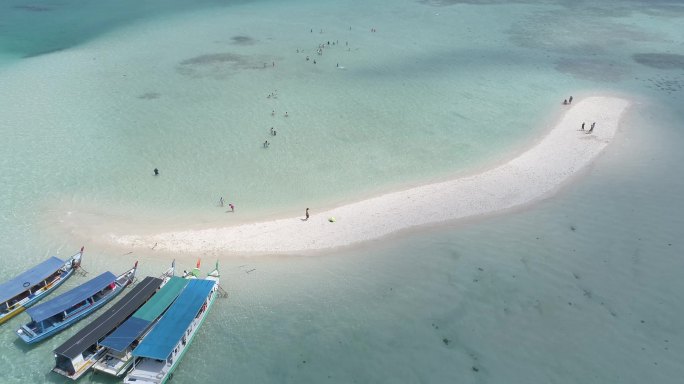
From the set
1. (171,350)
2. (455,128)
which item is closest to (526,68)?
(455,128)

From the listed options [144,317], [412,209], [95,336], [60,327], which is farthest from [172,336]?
[412,209]

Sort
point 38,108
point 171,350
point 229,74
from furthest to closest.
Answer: point 229,74
point 38,108
point 171,350

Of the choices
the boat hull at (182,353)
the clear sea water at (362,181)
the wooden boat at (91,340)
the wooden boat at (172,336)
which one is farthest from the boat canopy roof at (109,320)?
the boat hull at (182,353)

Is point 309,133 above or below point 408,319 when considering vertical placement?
above

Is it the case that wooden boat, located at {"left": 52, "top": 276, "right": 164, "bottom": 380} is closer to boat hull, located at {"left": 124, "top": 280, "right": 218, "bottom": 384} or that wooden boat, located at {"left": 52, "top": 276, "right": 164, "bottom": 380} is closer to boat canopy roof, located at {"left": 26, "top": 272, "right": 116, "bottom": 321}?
boat canopy roof, located at {"left": 26, "top": 272, "right": 116, "bottom": 321}

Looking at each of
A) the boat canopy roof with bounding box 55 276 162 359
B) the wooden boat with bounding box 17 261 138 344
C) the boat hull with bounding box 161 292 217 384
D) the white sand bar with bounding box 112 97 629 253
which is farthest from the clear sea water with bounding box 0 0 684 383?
the boat canopy roof with bounding box 55 276 162 359

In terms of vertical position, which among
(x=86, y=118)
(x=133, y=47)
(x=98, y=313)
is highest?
(x=133, y=47)

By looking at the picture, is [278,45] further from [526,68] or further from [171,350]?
[171,350]

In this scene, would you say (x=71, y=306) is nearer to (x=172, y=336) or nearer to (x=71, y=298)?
(x=71, y=298)
